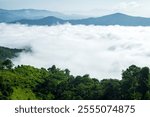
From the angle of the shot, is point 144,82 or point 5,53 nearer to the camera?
point 144,82

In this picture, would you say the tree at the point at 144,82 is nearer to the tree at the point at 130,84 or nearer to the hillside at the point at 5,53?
the tree at the point at 130,84

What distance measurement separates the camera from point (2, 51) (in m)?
108

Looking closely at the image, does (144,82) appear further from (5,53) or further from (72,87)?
(5,53)

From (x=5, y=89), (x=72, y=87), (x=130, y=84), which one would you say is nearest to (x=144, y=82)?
(x=130, y=84)

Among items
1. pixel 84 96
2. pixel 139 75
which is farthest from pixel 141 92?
pixel 84 96

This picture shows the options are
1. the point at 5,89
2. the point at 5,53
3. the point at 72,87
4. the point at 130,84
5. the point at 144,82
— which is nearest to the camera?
the point at 144,82

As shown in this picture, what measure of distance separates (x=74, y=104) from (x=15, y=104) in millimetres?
1628

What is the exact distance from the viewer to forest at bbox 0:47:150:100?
110 feet

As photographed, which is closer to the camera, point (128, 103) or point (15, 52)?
point (128, 103)

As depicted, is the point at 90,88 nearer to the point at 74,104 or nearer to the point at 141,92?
the point at 141,92

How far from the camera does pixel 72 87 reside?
39.9 m

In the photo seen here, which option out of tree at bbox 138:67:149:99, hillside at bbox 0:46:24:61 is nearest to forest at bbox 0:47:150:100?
tree at bbox 138:67:149:99

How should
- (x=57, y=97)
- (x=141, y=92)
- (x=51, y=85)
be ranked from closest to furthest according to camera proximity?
(x=141, y=92), (x=57, y=97), (x=51, y=85)

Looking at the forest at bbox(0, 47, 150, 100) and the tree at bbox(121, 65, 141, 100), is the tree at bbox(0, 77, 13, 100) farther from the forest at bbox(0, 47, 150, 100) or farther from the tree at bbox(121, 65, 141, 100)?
the tree at bbox(121, 65, 141, 100)
